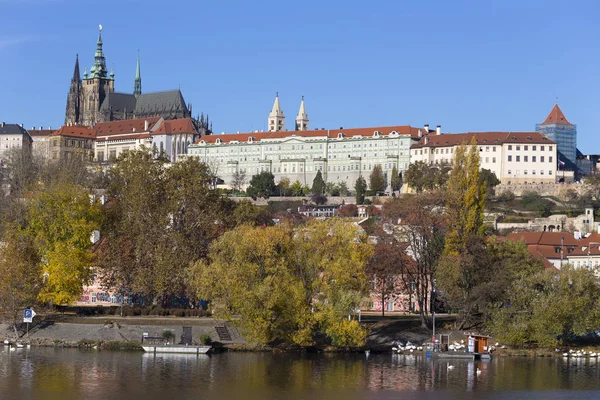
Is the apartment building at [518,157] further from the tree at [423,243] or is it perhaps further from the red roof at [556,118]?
the tree at [423,243]

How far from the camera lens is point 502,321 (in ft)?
197

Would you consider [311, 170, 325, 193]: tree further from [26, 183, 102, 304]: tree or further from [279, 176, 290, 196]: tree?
[26, 183, 102, 304]: tree

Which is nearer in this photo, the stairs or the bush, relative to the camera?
the bush

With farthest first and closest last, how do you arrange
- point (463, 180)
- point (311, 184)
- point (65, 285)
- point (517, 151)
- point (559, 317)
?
point (311, 184) < point (517, 151) < point (463, 180) < point (65, 285) < point (559, 317)

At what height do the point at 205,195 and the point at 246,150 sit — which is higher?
the point at 246,150

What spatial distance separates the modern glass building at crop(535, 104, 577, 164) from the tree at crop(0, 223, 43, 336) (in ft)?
407

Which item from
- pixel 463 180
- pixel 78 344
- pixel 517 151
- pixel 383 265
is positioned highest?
pixel 517 151

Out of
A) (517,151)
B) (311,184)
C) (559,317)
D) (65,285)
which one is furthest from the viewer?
(311,184)

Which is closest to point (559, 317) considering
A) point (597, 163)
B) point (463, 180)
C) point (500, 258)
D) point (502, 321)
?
point (502, 321)

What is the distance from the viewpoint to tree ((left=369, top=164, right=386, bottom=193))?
168 m

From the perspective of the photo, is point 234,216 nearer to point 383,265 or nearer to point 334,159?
point 383,265

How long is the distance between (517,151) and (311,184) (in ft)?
120

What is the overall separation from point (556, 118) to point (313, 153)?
39157 mm

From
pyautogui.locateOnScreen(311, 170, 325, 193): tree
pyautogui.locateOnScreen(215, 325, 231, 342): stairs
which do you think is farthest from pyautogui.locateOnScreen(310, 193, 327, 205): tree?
pyautogui.locateOnScreen(215, 325, 231, 342): stairs
